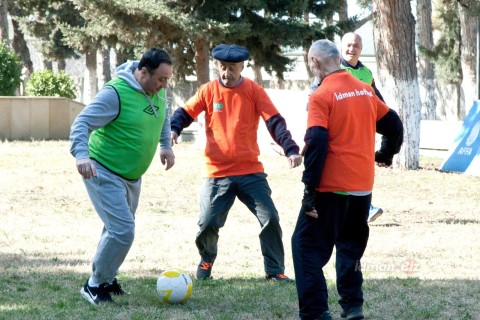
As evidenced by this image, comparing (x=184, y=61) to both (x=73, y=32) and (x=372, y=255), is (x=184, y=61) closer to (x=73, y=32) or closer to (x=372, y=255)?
(x=73, y=32)

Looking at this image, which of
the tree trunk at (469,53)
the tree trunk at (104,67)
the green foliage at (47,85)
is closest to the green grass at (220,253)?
the green foliage at (47,85)

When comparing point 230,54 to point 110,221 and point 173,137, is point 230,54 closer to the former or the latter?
point 173,137

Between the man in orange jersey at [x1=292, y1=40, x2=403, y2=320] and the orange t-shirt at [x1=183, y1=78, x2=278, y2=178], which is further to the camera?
the orange t-shirt at [x1=183, y1=78, x2=278, y2=178]

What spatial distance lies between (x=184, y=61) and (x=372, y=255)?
20809mm

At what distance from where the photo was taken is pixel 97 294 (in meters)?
6.85

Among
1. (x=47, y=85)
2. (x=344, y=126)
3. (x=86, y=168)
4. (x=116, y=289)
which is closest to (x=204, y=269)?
(x=116, y=289)

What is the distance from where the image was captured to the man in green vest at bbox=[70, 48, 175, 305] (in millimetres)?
6719

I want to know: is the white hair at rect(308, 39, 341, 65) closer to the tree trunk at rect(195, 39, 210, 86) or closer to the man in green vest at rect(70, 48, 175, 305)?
the man in green vest at rect(70, 48, 175, 305)

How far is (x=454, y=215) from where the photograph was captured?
40.5 ft

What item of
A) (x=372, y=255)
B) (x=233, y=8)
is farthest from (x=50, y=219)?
(x=233, y=8)

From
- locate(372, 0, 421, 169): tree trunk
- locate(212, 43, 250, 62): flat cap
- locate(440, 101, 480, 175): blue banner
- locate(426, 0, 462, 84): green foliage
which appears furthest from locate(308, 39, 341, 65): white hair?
locate(426, 0, 462, 84): green foliage

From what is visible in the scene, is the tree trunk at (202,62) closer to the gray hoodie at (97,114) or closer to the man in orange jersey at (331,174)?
the gray hoodie at (97,114)

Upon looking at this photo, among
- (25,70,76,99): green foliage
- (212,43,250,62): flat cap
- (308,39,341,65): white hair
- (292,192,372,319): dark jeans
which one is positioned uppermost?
(25,70,76,99): green foliage

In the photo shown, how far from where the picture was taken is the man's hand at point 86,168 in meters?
6.29
